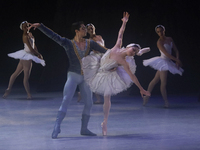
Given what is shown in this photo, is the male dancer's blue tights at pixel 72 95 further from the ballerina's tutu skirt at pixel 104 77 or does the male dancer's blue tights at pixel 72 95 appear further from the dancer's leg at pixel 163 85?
the dancer's leg at pixel 163 85

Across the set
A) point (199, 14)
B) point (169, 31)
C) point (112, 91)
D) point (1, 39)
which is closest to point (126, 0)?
point (169, 31)

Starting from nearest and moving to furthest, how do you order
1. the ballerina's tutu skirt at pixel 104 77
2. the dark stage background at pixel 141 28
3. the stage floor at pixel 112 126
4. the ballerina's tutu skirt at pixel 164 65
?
the stage floor at pixel 112 126
the ballerina's tutu skirt at pixel 104 77
the ballerina's tutu skirt at pixel 164 65
the dark stage background at pixel 141 28

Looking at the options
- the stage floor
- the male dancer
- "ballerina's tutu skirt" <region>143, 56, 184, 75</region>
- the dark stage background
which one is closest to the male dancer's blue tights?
the male dancer

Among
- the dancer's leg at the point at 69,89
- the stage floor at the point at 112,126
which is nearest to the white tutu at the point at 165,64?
the stage floor at the point at 112,126

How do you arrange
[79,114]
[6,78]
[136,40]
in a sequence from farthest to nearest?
[6,78], [136,40], [79,114]

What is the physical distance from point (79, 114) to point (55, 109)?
77 cm

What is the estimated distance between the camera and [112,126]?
5.91m

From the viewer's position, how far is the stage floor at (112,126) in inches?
185

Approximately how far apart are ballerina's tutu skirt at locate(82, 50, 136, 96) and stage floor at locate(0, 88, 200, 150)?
2.00 ft

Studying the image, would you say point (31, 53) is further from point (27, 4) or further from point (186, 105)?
point (27, 4)

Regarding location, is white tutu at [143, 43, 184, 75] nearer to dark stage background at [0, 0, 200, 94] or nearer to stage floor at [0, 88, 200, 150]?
stage floor at [0, 88, 200, 150]

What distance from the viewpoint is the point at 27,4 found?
15078 millimetres

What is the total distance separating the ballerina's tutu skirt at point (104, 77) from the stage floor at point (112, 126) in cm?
61

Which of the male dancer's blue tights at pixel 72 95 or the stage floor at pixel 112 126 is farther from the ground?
the male dancer's blue tights at pixel 72 95
